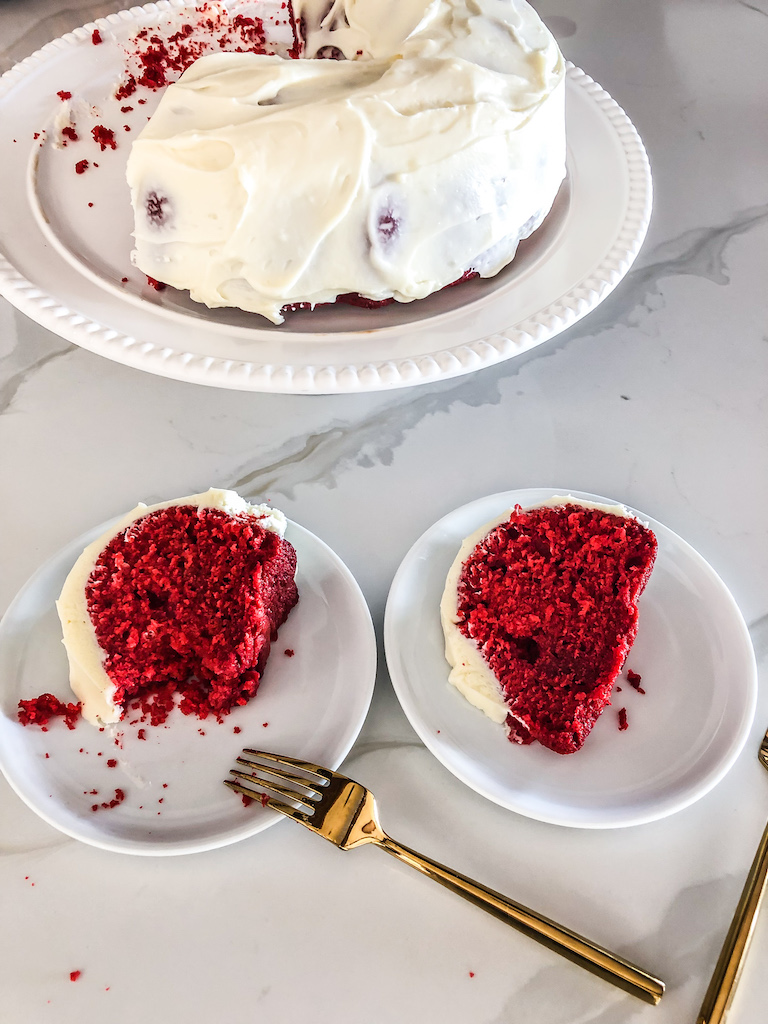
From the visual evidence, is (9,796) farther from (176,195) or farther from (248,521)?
(176,195)

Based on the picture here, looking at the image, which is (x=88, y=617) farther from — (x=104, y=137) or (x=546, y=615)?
(x=104, y=137)

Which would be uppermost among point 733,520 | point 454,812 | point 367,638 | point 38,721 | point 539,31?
point 539,31

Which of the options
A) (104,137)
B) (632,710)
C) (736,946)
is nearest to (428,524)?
(632,710)

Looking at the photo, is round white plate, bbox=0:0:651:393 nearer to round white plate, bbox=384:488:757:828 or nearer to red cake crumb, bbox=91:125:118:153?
red cake crumb, bbox=91:125:118:153

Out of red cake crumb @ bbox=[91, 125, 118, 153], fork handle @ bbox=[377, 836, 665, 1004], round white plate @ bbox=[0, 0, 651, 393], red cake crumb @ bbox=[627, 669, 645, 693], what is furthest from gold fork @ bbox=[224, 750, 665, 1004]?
red cake crumb @ bbox=[91, 125, 118, 153]

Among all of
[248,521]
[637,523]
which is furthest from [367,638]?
[637,523]

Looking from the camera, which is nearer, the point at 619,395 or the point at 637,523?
the point at 637,523
